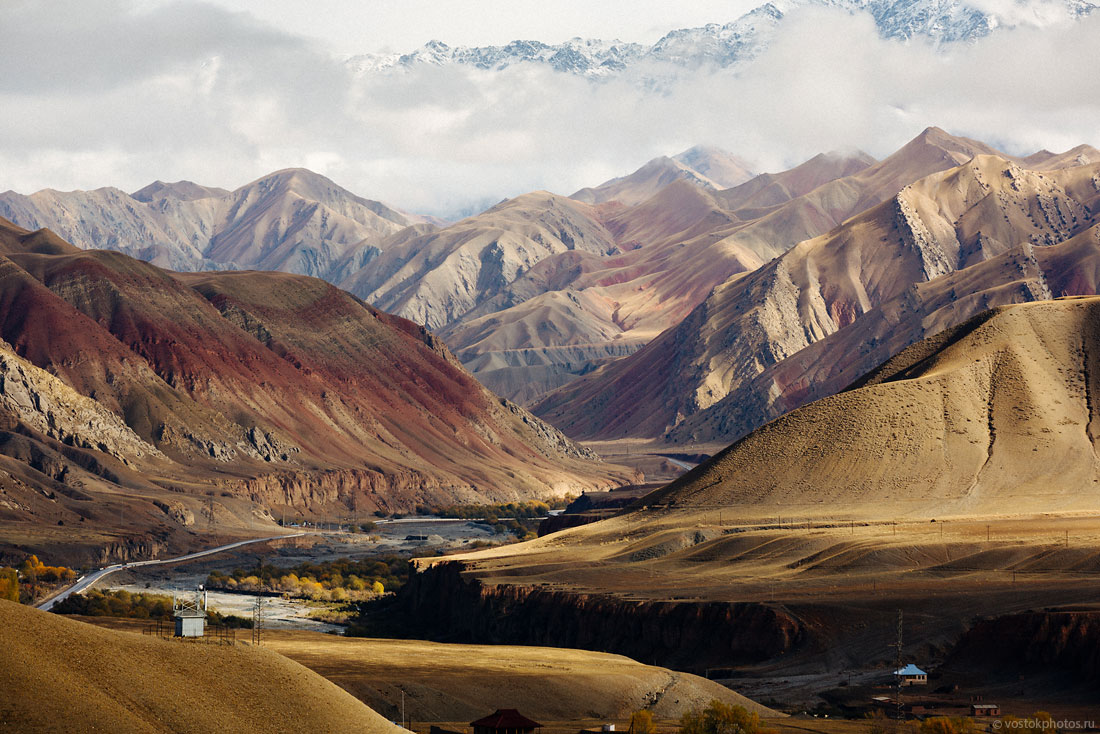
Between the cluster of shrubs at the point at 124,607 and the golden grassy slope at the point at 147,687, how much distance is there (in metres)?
66.0

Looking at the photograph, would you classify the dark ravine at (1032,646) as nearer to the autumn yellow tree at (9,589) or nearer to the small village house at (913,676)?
the small village house at (913,676)

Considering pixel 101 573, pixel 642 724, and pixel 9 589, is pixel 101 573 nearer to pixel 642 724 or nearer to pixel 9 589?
pixel 9 589

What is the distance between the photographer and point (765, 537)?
14412cm

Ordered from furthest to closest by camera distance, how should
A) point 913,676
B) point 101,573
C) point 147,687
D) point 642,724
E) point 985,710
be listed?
point 101,573 → point 913,676 → point 985,710 → point 642,724 → point 147,687

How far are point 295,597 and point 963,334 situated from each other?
265 ft

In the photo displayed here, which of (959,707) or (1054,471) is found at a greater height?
(1054,471)

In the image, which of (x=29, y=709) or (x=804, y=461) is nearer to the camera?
(x=29, y=709)

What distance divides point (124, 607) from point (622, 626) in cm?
4636

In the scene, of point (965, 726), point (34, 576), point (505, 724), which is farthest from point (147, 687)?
point (34, 576)

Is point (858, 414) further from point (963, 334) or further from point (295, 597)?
point (295, 597)

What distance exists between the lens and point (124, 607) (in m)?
140

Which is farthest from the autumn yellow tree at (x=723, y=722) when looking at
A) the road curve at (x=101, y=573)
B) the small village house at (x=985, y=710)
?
the road curve at (x=101, y=573)

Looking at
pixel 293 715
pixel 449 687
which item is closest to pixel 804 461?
pixel 449 687

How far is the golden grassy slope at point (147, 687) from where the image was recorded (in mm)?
52281
